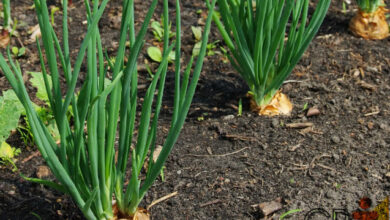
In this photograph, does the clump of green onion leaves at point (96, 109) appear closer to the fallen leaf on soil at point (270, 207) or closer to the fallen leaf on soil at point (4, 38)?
the fallen leaf on soil at point (270, 207)

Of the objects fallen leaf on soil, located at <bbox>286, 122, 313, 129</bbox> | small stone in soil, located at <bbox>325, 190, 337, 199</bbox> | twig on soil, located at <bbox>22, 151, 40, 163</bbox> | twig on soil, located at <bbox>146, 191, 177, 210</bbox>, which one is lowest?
small stone in soil, located at <bbox>325, 190, 337, 199</bbox>

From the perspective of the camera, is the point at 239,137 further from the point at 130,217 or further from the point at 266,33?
the point at 130,217

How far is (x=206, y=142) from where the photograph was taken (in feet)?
6.60

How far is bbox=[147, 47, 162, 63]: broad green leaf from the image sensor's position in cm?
248

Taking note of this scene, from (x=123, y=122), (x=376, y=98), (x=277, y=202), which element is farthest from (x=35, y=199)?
(x=376, y=98)

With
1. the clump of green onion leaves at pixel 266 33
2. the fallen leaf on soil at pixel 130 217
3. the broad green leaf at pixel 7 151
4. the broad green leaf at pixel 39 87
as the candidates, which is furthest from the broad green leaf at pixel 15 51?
the fallen leaf on soil at pixel 130 217

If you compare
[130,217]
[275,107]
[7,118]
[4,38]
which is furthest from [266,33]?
[4,38]

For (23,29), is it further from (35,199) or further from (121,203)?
(121,203)

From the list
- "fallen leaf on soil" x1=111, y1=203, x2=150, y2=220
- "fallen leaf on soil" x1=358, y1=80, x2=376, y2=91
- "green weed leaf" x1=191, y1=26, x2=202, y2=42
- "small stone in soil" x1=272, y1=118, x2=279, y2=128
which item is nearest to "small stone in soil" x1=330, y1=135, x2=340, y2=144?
"small stone in soil" x1=272, y1=118, x2=279, y2=128

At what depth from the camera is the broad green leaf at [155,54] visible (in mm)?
2478

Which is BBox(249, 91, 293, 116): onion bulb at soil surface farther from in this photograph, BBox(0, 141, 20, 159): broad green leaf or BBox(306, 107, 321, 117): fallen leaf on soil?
BBox(0, 141, 20, 159): broad green leaf

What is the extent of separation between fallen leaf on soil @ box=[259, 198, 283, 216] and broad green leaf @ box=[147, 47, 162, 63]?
1.03 m

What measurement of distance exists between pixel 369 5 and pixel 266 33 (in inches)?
42.7

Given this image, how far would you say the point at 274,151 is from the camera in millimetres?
1956
